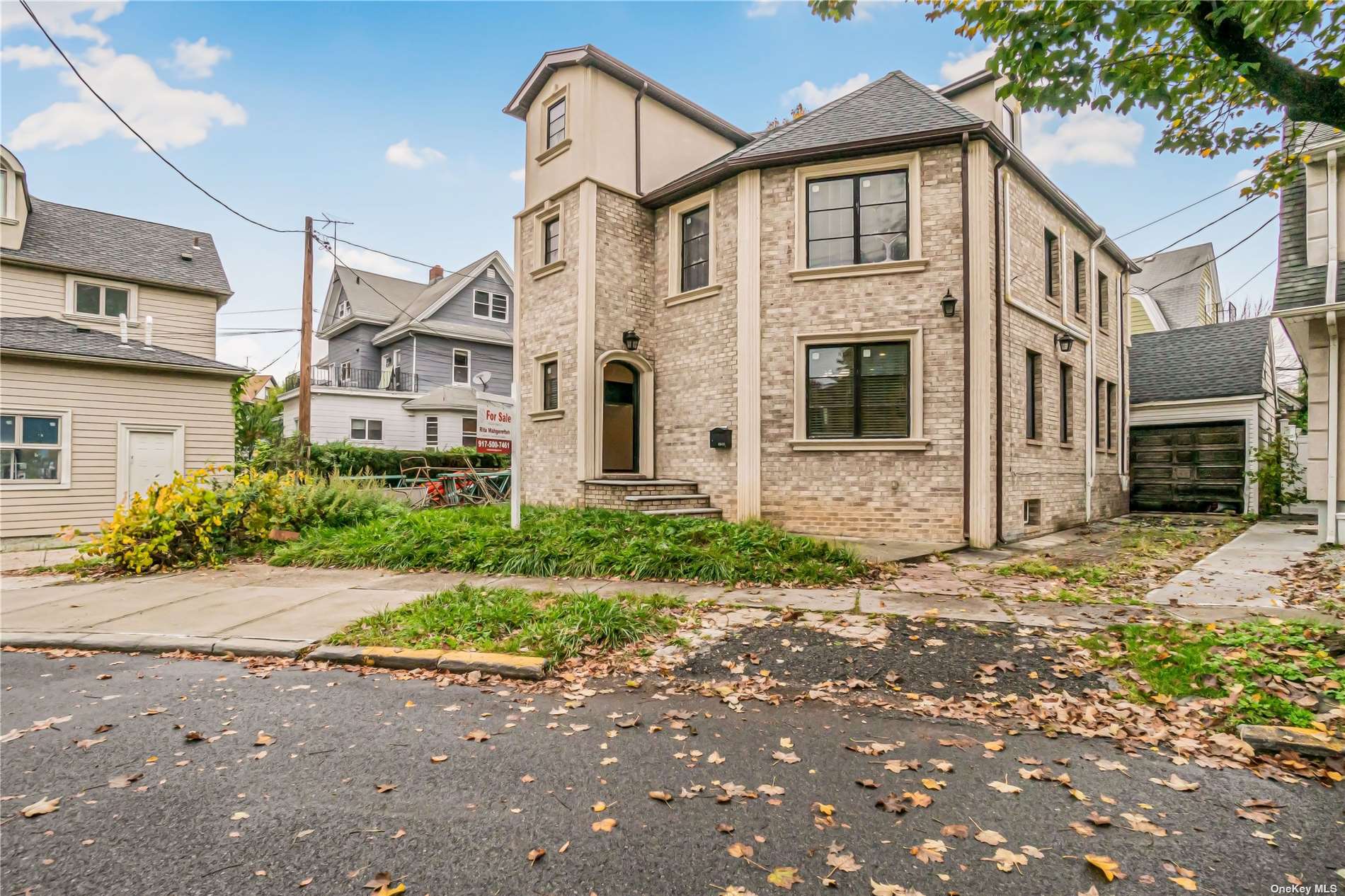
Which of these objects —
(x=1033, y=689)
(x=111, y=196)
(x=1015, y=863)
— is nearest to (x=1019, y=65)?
(x=1033, y=689)

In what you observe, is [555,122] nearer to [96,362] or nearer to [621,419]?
[621,419]

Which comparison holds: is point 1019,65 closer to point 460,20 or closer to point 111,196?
point 460,20

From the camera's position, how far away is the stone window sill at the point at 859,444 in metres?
9.63

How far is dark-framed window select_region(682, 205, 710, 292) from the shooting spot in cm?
1164

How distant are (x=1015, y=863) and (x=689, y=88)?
49.2 ft

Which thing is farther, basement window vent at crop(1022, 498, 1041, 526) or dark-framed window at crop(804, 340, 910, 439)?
basement window vent at crop(1022, 498, 1041, 526)

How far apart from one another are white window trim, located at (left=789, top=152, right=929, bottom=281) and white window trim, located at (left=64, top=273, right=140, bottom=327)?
15290mm

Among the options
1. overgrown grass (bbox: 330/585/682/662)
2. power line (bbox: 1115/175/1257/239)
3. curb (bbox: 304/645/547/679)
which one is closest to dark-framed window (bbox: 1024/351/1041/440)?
power line (bbox: 1115/175/1257/239)

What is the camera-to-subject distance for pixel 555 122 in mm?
12719

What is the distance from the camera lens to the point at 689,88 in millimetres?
13828

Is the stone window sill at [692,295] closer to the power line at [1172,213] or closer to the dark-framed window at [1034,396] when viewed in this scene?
the dark-framed window at [1034,396]

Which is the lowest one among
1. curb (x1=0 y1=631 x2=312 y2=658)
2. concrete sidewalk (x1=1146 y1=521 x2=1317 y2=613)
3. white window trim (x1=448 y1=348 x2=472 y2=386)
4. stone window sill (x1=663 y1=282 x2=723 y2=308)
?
curb (x1=0 y1=631 x2=312 y2=658)

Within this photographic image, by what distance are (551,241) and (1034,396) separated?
9.75m

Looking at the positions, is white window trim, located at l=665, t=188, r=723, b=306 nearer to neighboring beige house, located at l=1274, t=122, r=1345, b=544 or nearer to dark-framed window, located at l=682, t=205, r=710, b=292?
dark-framed window, located at l=682, t=205, r=710, b=292
